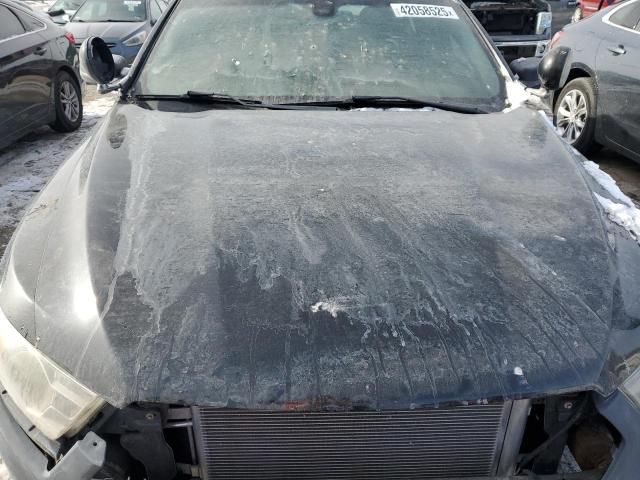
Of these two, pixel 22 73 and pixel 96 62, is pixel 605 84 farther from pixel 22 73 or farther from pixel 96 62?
pixel 22 73

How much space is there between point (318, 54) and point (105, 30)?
6745 millimetres

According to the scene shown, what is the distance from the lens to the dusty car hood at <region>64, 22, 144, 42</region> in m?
8.02

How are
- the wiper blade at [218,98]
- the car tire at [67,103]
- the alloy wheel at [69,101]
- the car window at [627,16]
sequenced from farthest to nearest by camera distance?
the alloy wheel at [69,101]
the car tire at [67,103]
the car window at [627,16]
the wiper blade at [218,98]

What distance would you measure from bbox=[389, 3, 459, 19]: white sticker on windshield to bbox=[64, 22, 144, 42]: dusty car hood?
6285mm

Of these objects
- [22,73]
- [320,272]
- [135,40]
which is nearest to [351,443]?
[320,272]

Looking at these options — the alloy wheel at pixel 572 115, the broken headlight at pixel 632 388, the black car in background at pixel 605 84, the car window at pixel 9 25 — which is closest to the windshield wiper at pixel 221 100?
the broken headlight at pixel 632 388

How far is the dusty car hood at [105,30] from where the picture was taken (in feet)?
26.3

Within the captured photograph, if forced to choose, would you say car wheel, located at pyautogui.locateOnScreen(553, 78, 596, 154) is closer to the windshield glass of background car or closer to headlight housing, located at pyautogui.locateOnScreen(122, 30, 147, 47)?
the windshield glass of background car

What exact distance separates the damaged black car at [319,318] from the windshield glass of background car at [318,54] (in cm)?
55

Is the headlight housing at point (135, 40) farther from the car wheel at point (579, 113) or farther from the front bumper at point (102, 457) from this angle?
the front bumper at point (102, 457)

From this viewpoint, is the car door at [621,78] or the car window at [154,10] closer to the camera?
the car door at [621,78]

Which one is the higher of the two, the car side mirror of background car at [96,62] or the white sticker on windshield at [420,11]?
the white sticker on windshield at [420,11]

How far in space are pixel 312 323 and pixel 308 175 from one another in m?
0.73

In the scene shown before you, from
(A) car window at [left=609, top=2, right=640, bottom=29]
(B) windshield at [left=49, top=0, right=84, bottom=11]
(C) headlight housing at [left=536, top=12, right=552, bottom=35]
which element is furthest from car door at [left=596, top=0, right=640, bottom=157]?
(B) windshield at [left=49, top=0, right=84, bottom=11]
